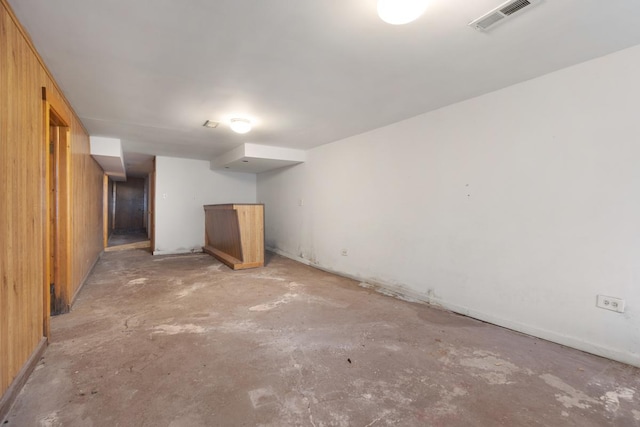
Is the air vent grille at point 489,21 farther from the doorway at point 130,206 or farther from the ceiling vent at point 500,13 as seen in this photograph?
the doorway at point 130,206

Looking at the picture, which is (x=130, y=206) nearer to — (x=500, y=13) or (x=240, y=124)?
(x=240, y=124)

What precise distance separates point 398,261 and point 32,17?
12.6 ft

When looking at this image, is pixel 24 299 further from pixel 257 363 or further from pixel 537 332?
pixel 537 332

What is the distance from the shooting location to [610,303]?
2092 millimetres

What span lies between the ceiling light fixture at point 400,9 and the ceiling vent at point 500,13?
435 mm

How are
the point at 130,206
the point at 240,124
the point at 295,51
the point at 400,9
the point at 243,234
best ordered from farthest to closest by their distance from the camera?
1. the point at 130,206
2. the point at 243,234
3. the point at 240,124
4. the point at 295,51
5. the point at 400,9

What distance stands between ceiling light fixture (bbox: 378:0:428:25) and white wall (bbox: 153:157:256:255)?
19.8ft

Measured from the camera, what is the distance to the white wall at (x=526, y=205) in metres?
2.06

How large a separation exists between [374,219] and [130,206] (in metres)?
10.9

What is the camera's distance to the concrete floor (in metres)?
1.51

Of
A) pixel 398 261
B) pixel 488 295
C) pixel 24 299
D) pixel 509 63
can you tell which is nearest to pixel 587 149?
pixel 509 63

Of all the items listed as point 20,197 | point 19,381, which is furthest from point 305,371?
point 20,197

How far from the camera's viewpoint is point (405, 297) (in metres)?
3.48

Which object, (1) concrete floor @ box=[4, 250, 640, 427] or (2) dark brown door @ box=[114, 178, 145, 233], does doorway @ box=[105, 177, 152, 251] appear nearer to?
(2) dark brown door @ box=[114, 178, 145, 233]
